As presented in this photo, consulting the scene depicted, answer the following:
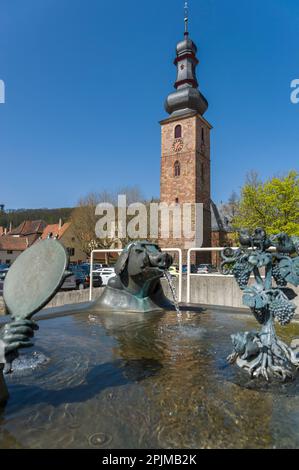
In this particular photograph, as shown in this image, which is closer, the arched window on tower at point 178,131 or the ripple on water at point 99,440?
the ripple on water at point 99,440

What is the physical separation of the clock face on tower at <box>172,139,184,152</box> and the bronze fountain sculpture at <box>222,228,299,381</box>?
146ft

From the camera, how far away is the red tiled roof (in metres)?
56.0

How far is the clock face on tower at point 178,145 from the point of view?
45.5 m

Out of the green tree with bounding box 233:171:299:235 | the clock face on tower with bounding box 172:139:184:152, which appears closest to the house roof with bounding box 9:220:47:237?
the clock face on tower with bounding box 172:139:184:152

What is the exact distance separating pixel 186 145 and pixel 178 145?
1320 millimetres

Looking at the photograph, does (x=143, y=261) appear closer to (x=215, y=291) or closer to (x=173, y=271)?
(x=215, y=291)

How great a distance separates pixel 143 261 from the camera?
5367 mm

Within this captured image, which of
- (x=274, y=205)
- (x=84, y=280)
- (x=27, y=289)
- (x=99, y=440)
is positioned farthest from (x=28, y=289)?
(x=274, y=205)

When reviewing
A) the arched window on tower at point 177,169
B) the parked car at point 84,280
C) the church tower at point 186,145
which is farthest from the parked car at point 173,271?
the arched window on tower at point 177,169

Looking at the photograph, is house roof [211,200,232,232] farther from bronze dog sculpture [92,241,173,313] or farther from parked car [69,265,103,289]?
bronze dog sculpture [92,241,173,313]

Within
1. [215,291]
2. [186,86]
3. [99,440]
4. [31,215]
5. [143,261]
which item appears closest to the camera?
[99,440]

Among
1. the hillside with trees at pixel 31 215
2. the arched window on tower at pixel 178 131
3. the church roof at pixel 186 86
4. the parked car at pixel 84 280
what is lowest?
the parked car at pixel 84 280

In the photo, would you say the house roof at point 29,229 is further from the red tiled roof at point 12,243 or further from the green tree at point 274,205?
the green tree at point 274,205

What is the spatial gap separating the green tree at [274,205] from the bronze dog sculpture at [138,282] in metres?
18.7
